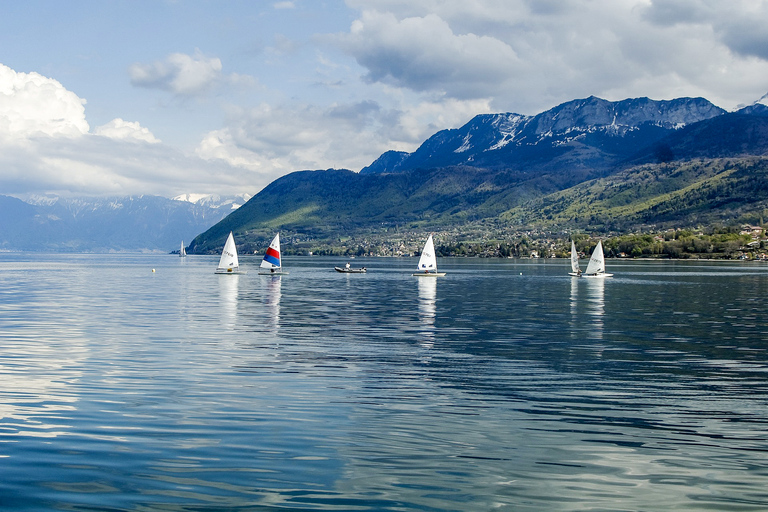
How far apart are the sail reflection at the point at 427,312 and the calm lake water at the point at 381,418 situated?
759 mm

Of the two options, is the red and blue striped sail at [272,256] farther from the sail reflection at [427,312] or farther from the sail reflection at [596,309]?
the sail reflection at [596,309]

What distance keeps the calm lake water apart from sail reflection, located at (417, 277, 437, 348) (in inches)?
29.9

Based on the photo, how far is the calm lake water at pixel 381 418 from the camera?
18469mm

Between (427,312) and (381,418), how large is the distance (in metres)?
54.3

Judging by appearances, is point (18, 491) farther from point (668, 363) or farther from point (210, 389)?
point (668, 363)

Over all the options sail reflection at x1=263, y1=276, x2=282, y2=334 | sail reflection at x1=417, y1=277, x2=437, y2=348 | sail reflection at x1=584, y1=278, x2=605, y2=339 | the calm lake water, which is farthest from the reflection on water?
sail reflection at x1=584, y1=278, x2=605, y2=339

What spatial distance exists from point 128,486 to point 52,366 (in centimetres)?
2399

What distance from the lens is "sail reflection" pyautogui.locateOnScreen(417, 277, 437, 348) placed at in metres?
56.0

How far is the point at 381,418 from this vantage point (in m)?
26.9

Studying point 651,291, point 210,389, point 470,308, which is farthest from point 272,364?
point 651,291

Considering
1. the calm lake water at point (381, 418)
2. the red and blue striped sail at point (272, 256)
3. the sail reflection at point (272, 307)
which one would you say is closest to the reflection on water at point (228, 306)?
the sail reflection at point (272, 307)

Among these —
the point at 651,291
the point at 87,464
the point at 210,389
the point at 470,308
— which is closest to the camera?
the point at 87,464

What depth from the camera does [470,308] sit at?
86.6 metres

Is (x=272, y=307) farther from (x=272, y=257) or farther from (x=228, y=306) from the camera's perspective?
(x=272, y=257)
